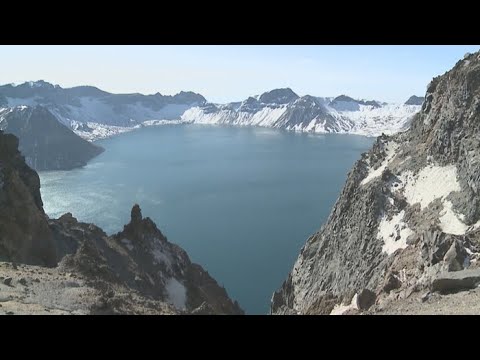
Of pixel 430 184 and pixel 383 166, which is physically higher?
pixel 383 166

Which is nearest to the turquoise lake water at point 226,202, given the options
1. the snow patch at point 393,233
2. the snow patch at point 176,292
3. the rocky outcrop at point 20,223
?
the snow patch at point 176,292

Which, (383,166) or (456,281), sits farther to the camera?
(383,166)

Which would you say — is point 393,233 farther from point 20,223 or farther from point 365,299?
point 20,223

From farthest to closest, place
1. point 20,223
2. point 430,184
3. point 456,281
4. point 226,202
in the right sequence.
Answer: point 226,202
point 430,184
point 20,223
point 456,281

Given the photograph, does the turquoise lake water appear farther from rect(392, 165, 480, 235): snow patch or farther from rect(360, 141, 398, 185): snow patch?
rect(392, 165, 480, 235): snow patch

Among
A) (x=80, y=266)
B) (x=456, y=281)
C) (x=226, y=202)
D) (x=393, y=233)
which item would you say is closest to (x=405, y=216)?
(x=393, y=233)

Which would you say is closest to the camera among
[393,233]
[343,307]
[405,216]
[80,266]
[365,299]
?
[80,266]
